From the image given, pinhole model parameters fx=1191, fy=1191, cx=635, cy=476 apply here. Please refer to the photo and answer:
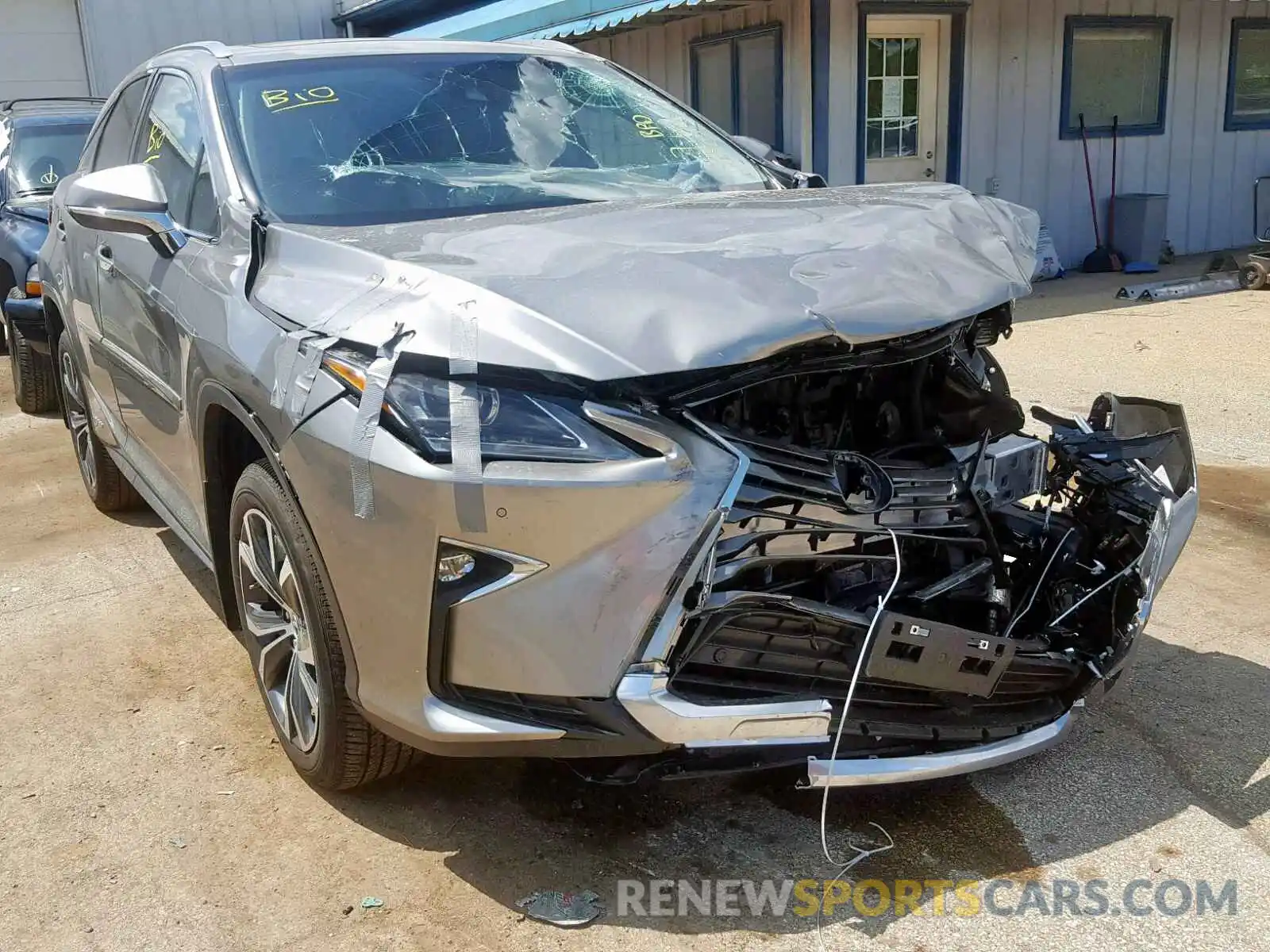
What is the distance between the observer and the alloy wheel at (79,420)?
523cm

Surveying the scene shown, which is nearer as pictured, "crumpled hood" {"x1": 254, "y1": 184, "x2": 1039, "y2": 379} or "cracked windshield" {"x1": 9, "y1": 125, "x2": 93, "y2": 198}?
"crumpled hood" {"x1": 254, "y1": 184, "x2": 1039, "y2": 379}

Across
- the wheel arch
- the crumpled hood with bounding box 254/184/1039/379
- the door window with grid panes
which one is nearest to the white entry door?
the door window with grid panes

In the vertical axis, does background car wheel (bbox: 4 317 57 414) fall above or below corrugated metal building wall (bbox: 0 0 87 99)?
below

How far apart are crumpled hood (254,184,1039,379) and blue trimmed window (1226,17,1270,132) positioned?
1174 cm

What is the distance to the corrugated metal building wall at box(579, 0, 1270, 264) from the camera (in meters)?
10.7

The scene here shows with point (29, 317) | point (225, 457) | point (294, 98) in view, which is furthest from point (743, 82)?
point (225, 457)

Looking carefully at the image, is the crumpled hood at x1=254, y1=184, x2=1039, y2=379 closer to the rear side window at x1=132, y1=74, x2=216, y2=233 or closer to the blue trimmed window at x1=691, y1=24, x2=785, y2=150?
the rear side window at x1=132, y1=74, x2=216, y2=233

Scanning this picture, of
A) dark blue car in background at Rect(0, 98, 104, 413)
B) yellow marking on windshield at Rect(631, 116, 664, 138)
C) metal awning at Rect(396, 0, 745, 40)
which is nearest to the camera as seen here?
yellow marking on windshield at Rect(631, 116, 664, 138)

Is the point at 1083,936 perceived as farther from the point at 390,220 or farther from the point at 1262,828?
the point at 390,220

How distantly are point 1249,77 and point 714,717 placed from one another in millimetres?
13630

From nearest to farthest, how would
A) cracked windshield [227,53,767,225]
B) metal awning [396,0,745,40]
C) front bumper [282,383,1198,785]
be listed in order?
front bumper [282,383,1198,785]
cracked windshield [227,53,767,225]
metal awning [396,0,745,40]

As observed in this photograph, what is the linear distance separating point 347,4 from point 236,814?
15.9 metres

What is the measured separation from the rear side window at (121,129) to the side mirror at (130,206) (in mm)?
1059

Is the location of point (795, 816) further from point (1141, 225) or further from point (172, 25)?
point (172, 25)
